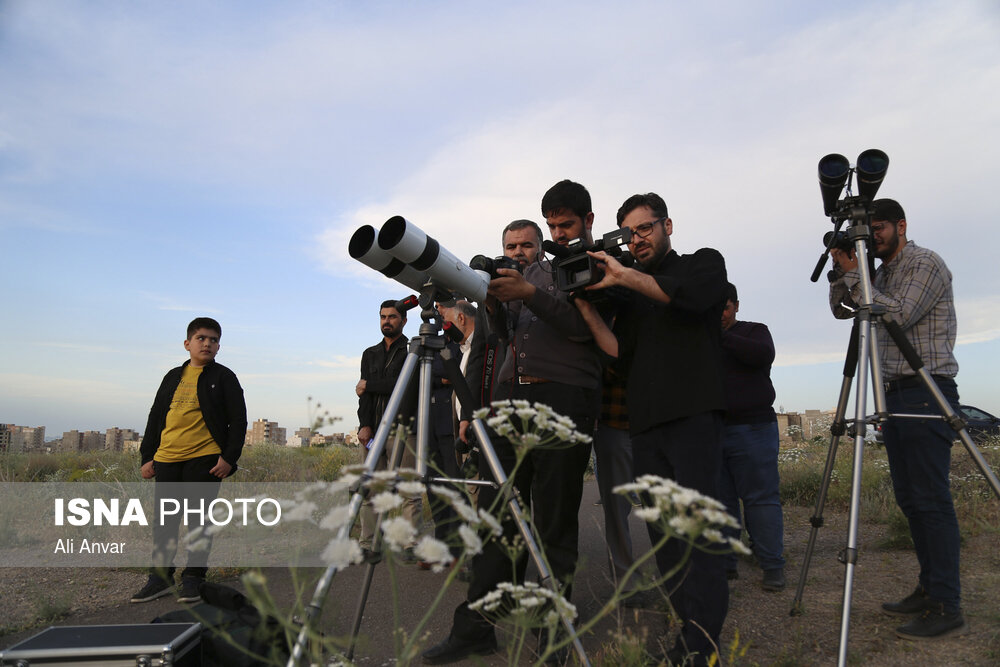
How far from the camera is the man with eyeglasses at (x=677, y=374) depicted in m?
2.53

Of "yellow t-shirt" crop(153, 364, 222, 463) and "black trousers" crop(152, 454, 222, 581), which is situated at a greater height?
"yellow t-shirt" crop(153, 364, 222, 463)

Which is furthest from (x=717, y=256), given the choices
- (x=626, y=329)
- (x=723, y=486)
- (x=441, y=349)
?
(x=723, y=486)

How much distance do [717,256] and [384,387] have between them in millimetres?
3387

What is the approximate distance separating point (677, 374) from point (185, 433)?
148 inches

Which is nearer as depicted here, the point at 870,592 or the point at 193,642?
the point at 193,642

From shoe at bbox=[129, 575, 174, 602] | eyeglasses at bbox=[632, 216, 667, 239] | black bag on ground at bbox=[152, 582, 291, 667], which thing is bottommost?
shoe at bbox=[129, 575, 174, 602]

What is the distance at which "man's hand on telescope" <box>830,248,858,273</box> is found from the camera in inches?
123

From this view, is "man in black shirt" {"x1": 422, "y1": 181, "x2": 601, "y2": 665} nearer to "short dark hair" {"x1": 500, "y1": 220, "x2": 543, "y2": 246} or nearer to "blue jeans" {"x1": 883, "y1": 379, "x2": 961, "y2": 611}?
"short dark hair" {"x1": 500, "y1": 220, "x2": 543, "y2": 246}

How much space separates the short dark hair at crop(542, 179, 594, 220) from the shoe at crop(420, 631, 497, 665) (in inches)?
84.3

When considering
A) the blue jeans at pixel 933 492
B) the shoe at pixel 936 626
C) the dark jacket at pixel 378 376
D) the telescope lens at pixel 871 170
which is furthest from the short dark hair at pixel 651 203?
the dark jacket at pixel 378 376

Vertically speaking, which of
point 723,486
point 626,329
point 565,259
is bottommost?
point 723,486

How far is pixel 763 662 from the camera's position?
2812 mm

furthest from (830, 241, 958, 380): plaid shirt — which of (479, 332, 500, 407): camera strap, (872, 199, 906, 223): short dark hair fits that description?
(479, 332, 500, 407): camera strap

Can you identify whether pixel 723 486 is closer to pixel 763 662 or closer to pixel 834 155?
pixel 763 662
